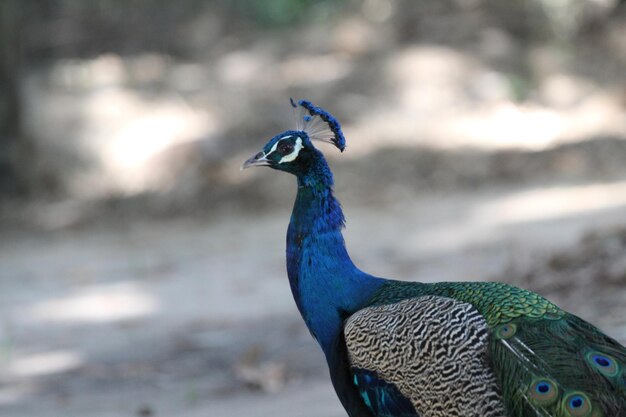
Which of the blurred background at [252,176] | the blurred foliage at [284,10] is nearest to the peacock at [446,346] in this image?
the blurred background at [252,176]

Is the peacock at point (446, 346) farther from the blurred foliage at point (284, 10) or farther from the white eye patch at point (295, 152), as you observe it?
the blurred foliage at point (284, 10)

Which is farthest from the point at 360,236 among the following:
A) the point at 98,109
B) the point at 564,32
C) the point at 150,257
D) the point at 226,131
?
the point at 564,32

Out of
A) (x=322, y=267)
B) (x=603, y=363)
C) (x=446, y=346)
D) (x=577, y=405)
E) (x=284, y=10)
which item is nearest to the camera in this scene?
(x=577, y=405)

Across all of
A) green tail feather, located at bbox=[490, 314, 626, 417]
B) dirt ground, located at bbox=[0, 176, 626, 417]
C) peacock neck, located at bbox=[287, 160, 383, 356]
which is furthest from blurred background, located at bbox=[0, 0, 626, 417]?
green tail feather, located at bbox=[490, 314, 626, 417]

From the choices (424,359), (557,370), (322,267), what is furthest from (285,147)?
(557,370)

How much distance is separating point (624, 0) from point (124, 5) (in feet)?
25.4

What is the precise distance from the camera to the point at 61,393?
19.5 feet

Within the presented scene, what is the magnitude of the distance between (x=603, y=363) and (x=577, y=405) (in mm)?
209

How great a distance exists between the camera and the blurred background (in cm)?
637

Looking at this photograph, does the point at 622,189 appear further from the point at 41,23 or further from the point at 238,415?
the point at 41,23

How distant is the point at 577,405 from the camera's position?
3.06 meters

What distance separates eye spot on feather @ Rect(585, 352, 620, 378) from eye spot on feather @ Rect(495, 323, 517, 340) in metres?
0.24

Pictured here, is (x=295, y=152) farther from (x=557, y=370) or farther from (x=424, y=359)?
(x=557, y=370)

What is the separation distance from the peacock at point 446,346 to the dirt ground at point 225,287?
1.00 metres
